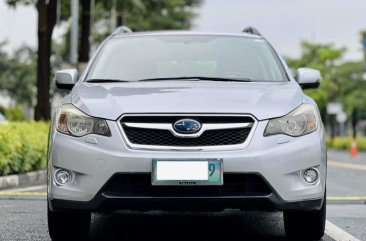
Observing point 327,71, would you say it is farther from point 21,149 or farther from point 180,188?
point 180,188

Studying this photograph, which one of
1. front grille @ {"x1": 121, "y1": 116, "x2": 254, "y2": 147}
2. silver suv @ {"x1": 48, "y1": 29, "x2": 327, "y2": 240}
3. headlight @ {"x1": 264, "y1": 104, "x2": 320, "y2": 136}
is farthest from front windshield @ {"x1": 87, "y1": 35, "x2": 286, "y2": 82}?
front grille @ {"x1": 121, "y1": 116, "x2": 254, "y2": 147}

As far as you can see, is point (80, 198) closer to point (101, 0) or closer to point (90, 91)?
point (90, 91)

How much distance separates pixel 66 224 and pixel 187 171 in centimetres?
111

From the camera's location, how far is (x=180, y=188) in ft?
15.9

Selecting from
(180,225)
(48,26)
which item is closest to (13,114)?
(48,26)

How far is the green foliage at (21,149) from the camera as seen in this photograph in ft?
36.6

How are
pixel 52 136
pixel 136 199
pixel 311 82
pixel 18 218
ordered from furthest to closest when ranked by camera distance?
pixel 18 218
pixel 311 82
pixel 52 136
pixel 136 199

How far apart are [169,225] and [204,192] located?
1.65 meters

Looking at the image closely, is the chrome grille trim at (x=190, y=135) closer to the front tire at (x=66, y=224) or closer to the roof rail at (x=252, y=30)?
the front tire at (x=66, y=224)

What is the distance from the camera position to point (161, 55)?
6.31m

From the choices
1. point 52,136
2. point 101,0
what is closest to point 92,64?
point 52,136

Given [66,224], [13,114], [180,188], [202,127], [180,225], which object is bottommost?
[13,114]

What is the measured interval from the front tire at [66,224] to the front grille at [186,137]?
2.65 feet

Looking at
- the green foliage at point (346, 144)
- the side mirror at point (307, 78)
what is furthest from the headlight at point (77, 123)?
the green foliage at point (346, 144)
